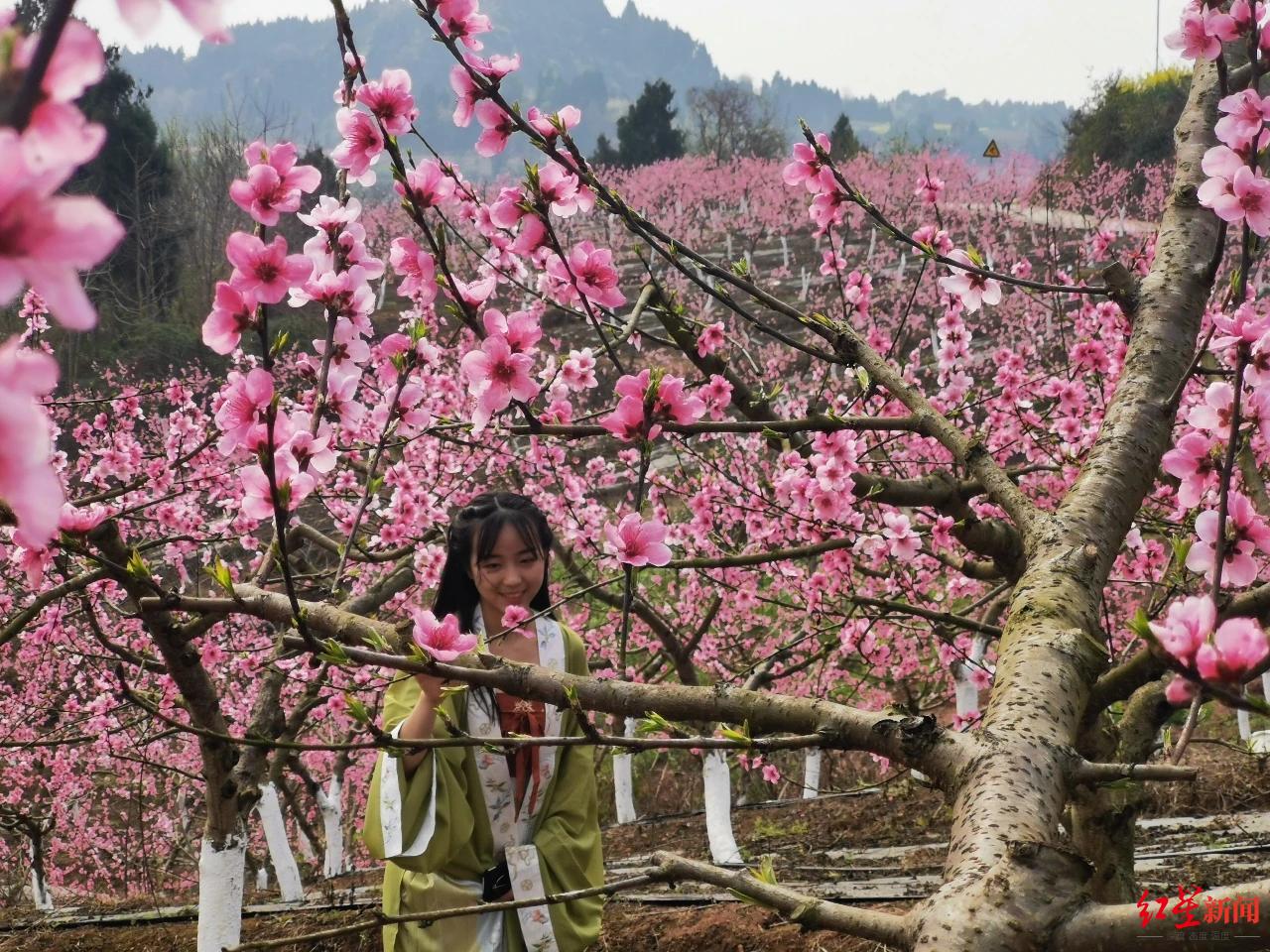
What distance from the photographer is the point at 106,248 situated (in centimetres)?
50

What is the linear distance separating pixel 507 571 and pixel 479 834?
69 centimetres

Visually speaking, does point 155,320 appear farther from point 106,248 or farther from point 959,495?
point 106,248

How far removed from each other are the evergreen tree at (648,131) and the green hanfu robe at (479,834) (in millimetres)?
39093

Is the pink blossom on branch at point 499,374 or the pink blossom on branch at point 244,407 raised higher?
the pink blossom on branch at point 499,374

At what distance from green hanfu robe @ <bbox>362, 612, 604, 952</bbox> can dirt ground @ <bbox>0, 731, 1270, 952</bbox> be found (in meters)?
0.54

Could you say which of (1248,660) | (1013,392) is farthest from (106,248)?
(1013,392)

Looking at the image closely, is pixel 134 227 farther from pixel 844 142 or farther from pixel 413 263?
pixel 844 142

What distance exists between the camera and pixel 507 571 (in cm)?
250

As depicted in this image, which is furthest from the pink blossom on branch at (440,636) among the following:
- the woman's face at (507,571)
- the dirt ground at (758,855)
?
the woman's face at (507,571)

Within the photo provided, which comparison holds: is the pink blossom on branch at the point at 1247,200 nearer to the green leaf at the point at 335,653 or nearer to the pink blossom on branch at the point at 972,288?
the pink blossom on branch at the point at 972,288

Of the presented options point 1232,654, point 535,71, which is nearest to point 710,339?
point 1232,654

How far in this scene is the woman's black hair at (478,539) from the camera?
2.52 metres

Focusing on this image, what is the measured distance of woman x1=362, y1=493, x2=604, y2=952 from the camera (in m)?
2.37

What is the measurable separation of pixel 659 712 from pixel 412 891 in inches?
49.1
